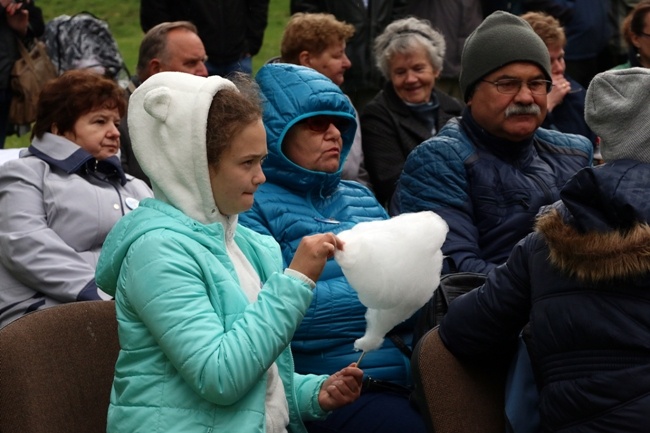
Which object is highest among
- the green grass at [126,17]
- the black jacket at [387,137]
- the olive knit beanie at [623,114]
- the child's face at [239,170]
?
the olive knit beanie at [623,114]

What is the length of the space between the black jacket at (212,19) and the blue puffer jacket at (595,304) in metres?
5.91

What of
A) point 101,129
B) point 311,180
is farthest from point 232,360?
point 101,129

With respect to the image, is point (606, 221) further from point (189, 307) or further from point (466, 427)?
point (189, 307)

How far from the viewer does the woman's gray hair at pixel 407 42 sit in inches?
289

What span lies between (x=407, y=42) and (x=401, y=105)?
42 cm

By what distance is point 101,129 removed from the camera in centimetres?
518

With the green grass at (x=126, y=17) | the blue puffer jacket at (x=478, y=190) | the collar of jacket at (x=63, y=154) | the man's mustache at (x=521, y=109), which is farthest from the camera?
the green grass at (x=126, y=17)

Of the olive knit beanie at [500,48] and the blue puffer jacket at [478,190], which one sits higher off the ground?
the olive knit beanie at [500,48]

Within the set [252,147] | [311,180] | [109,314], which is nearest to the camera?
[252,147]

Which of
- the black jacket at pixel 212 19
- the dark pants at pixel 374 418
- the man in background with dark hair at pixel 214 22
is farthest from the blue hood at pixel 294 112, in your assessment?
the black jacket at pixel 212 19

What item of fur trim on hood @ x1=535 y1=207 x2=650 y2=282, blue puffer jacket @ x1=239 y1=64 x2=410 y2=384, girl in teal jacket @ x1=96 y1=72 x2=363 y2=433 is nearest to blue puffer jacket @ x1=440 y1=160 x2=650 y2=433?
fur trim on hood @ x1=535 y1=207 x2=650 y2=282

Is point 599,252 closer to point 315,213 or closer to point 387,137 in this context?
point 315,213

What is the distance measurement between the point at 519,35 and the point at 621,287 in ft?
6.79

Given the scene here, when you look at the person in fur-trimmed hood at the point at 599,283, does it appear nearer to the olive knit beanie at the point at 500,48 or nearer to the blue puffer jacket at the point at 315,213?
the blue puffer jacket at the point at 315,213
